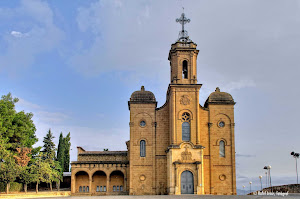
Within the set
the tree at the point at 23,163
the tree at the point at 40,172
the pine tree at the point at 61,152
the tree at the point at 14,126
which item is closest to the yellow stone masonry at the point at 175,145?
the tree at the point at 40,172

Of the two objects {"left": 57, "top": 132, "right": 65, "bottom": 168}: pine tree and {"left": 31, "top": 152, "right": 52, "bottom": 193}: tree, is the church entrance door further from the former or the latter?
{"left": 57, "top": 132, "right": 65, "bottom": 168}: pine tree

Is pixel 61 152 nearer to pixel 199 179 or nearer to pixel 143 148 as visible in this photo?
pixel 143 148

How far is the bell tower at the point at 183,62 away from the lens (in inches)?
1916

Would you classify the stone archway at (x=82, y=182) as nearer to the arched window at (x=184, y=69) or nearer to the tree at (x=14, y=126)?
the tree at (x=14, y=126)

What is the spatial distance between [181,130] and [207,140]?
413cm

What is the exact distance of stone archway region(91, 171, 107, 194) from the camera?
1965 inches

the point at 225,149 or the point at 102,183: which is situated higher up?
the point at 225,149

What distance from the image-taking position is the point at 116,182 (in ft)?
165

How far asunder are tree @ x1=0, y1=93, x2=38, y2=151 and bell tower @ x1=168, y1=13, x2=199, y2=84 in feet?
68.0

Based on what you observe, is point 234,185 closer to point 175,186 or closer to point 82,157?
point 175,186

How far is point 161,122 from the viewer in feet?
161

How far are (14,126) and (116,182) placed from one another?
15.2 meters

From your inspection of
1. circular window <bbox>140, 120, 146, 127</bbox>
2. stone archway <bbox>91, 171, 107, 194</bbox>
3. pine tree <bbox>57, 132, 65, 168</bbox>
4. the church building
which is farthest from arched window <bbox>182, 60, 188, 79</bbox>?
pine tree <bbox>57, 132, 65, 168</bbox>

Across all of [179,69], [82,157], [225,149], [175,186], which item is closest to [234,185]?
[225,149]
